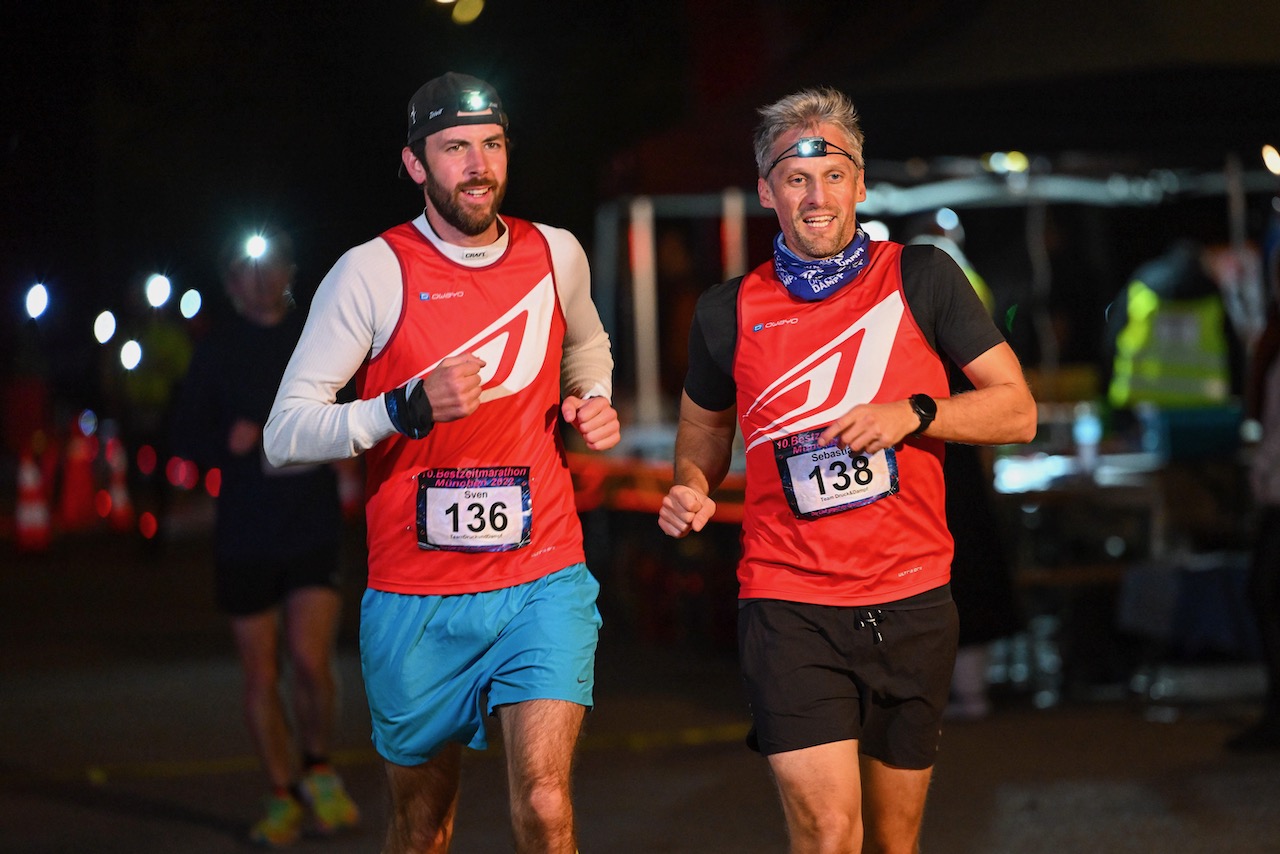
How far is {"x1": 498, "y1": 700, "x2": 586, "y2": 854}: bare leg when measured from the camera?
13.7 feet

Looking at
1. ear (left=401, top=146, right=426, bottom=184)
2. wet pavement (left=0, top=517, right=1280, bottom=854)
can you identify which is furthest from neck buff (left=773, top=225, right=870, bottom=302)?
wet pavement (left=0, top=517, right=1280, bottom=854)

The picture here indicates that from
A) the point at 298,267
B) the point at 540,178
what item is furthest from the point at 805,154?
the point at 540,178

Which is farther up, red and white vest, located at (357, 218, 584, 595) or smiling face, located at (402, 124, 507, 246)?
smiling face, located at (402, 124, 507, 246)

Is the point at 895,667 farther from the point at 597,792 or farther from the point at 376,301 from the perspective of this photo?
the point at 597,792

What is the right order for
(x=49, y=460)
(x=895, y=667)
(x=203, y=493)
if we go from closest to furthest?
1. (x=895, y=667)
2. (x=49, y=460)
3. (x=203, y=493)

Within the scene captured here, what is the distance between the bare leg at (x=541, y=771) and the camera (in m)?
4.19

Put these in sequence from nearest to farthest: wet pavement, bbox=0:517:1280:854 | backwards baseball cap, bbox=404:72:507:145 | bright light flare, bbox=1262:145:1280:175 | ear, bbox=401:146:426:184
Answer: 1. backwards baseball cap, bbox=404:72:507:145
2. ear, bbox=401:146:426:184
3. wet pavement, bbox=0:517:1280:854
4. bright light flare, bbox=1262:145:1280:175

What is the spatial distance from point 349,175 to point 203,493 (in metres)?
16.8

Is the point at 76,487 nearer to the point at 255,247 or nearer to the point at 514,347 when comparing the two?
the point at 255,247

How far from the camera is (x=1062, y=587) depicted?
9.11 metres

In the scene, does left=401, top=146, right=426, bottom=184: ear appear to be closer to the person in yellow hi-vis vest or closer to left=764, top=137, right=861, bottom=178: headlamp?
left=764, top=137, right=861, bottom=178: headlamp

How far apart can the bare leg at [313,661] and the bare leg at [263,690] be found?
0.08 m

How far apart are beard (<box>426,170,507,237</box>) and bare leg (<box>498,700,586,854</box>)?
4.11ft

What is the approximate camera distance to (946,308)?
4.23m
